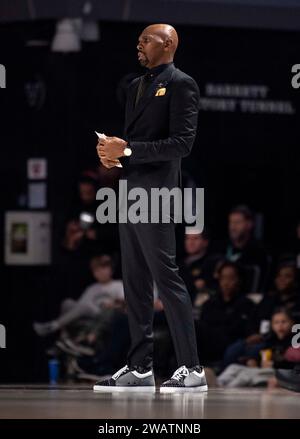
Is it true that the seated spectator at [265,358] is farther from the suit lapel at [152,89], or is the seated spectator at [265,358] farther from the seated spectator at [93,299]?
the suit lapel at [152,89]

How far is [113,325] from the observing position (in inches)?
302

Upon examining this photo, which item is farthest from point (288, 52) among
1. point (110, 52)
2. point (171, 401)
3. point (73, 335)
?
point (171, 401)

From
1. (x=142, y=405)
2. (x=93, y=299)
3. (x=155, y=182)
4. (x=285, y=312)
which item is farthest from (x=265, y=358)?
(x=142, y=405)

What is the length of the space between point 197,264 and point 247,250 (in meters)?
0.41

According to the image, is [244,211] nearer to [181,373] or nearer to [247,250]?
[247,250]

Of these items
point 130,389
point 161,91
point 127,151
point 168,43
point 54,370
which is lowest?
point 54,370

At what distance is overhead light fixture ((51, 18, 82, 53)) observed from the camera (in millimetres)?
8320

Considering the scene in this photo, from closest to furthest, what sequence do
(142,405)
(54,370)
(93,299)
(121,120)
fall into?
(142,405) → (54,370) → (93,299) → (121,120)

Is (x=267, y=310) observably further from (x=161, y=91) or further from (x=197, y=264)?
(x=161, y=91)

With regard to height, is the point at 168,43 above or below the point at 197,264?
above

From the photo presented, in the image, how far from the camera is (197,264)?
25.7 ft

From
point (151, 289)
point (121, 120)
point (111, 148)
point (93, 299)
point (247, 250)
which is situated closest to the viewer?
point (111, 148)

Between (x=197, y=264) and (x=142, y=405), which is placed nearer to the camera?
(x=142, y=405)

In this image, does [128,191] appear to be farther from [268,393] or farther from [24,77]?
[24,77]
